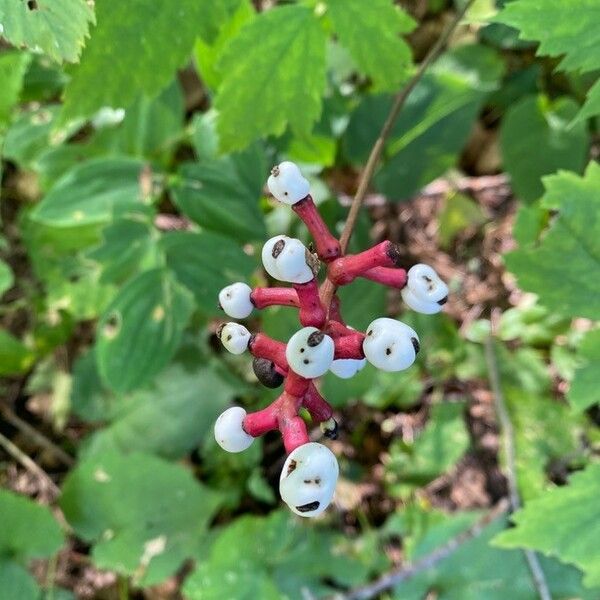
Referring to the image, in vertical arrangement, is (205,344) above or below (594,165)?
below

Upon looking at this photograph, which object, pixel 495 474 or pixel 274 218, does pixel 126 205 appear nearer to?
pixel 274 218

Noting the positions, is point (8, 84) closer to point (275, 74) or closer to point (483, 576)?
point (275, 74)

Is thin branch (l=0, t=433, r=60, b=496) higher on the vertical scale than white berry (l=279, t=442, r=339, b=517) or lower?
lower

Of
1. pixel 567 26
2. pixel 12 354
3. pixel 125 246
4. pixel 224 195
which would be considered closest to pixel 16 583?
pixel 12 354

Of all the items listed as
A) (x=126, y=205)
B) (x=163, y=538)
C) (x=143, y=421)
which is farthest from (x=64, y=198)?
(x=163, y=538)

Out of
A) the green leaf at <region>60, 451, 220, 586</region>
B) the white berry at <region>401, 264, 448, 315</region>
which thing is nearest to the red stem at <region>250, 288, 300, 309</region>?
the white berry at <region>401, 264, 448, 315</region>

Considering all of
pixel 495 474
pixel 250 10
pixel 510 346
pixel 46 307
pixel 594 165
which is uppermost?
pixel 250 10

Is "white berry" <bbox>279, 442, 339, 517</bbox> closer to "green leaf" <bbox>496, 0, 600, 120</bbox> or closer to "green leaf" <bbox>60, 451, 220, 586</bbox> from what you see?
"green leaf" <bbox>496, 0, 600, 120</bbox>
